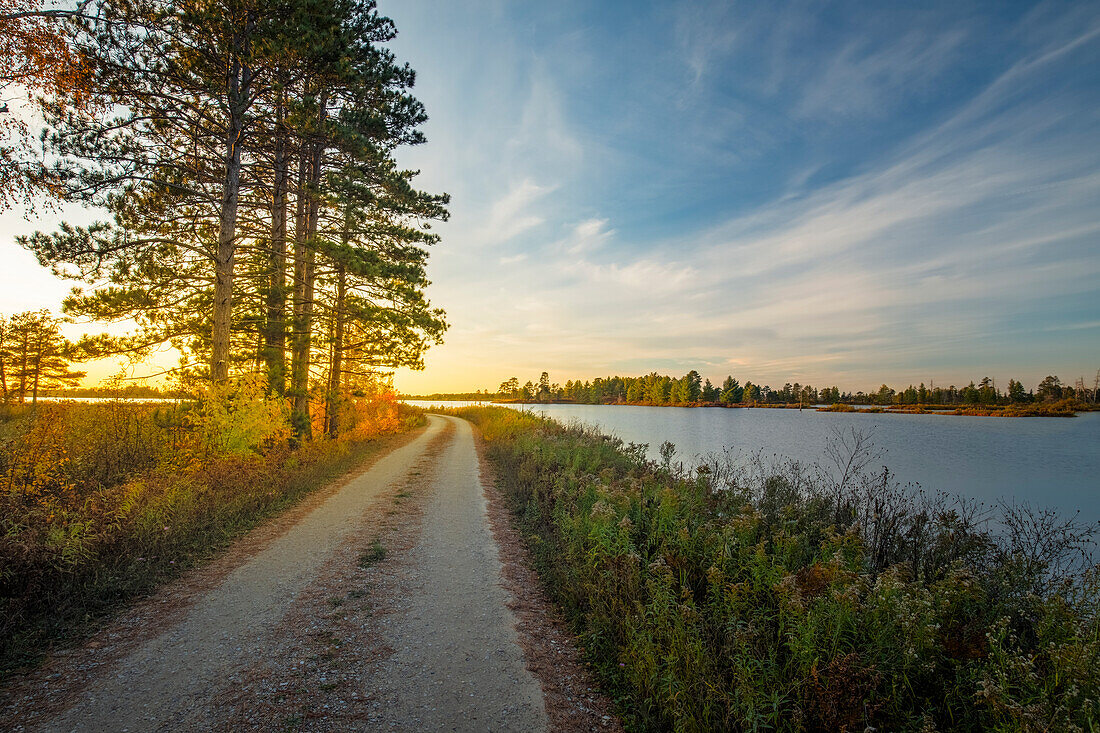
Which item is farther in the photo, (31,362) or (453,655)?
(31,362)

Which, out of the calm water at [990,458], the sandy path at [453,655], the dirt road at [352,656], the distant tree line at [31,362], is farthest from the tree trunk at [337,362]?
the distant tree line at [31,362]

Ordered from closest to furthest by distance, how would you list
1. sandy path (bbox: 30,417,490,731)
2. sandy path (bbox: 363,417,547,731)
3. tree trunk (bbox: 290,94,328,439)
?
1. sandy path (bbox: 30,417,490,731)
2. sandy path (bbox: 363,417,547,731)
3. tree trunk (bbox: 290,94,328,439)

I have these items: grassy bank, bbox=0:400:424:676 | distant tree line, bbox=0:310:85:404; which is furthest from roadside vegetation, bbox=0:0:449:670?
distant tree line, bbox=0:310:85:404

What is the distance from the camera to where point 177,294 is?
40.1 feet

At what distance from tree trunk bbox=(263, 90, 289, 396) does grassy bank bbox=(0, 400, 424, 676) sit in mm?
2856

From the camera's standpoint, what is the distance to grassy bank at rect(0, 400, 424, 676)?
16.0ft

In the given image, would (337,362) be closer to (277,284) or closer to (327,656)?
(277,284)

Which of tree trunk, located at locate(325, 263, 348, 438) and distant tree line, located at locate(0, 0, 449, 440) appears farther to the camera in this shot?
tree trunk, located at locate(325, 263, 348, 438)

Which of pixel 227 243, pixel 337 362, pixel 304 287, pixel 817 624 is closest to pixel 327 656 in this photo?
pixel 817 624

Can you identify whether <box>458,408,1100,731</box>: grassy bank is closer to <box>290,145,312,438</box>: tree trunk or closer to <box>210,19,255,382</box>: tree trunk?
<box>210,19,255,382</box>: tree trunk

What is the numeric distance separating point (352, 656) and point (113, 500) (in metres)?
5.41

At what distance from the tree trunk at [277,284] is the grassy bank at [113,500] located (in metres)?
2.86

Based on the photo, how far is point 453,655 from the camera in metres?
4.44

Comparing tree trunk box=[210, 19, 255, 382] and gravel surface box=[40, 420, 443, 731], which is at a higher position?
tree trunk box=[210, 19, 255, 382]
